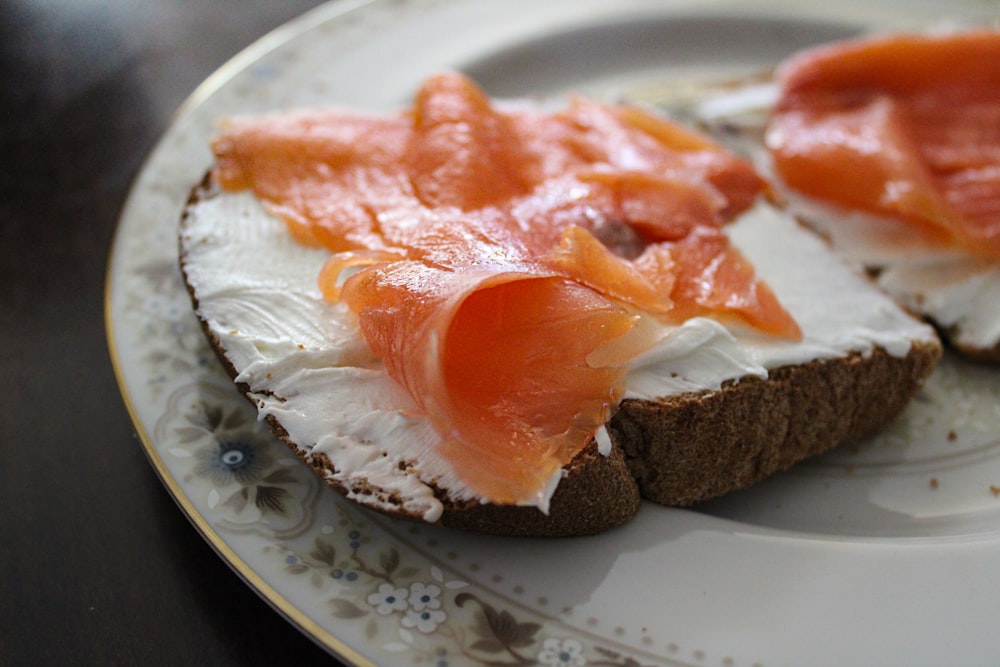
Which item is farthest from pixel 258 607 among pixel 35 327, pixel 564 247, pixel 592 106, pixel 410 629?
pixel 592 106

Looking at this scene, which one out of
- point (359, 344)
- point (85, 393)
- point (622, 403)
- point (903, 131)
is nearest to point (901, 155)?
point (903, 131)

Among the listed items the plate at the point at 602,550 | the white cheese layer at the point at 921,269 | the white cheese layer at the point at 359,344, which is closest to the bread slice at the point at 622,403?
the white cheese layer at the point at 359,344

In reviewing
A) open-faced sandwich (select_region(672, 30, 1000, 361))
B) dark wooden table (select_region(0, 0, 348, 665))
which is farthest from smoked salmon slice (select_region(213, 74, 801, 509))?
dark wooden table (select_region(0, 0, 348, 665))

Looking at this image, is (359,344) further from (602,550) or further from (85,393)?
(85,393)

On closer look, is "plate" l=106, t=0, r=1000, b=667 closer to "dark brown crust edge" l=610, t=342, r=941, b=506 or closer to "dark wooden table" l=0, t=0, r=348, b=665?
"dark brown crust edge" l=610, t=342, r=941, b=506

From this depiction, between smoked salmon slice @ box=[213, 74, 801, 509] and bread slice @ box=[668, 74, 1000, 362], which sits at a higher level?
smoked salmon slice @ box=[213, 74, 801, 509]

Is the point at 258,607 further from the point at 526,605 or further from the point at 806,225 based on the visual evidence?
the point at 806,225

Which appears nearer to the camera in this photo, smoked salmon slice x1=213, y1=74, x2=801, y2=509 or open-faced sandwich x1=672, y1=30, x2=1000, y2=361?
smoked salmon slice x1=213, y1=74, x2=801, y2=509

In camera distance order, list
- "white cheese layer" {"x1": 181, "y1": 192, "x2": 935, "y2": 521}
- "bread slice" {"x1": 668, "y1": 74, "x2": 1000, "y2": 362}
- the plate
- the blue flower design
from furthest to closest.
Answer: "bread slice" {"x1": 668, "y1": 74, "x2": 1000, "y2": 362}
the blue flower design
"white cheese layer" {"x1": 181, "y1": 192, "x2": 935, "y2": 521}
the plate
